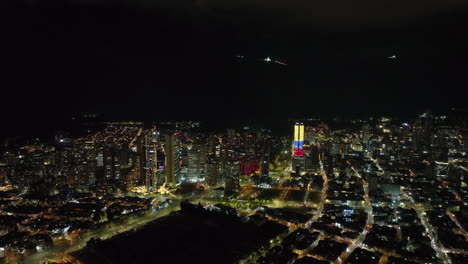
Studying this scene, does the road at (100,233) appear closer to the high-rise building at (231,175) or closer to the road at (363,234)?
the high-rise building at (231,175)

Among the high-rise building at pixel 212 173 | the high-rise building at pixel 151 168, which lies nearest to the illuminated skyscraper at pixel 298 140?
the high-rise building at pixel 212 173

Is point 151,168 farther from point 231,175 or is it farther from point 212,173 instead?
point 231,175

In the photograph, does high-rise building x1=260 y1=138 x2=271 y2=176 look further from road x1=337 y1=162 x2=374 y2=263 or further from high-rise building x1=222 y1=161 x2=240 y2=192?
road x1=337 y1=162 x2=374 y2=263

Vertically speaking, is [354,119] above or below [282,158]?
above

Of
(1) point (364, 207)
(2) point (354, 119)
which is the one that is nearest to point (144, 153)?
(1) point (364, 207)

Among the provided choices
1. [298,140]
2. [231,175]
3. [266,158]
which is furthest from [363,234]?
[298,140]

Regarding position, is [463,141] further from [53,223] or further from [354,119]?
[53,223]

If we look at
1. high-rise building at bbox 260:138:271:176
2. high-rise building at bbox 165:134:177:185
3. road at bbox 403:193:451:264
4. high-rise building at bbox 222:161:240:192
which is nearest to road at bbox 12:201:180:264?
high-rise building at bbox 222:161:240:192

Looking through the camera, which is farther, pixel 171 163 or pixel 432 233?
pixel 171 163

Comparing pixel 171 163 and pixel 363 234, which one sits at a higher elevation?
pixel 171 163

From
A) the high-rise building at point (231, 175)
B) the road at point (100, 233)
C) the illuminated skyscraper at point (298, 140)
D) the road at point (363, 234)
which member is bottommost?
the road at point (100, 233)

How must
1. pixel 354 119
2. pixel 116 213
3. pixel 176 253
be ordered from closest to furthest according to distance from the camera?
pixel 176 253, pixel 116 213, pixel 354 119
